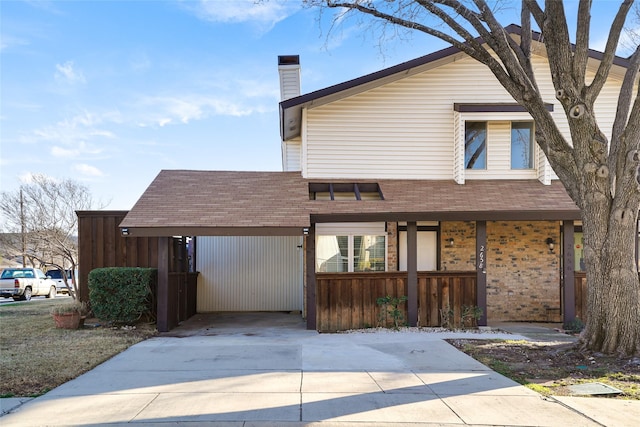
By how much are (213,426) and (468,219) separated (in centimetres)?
777

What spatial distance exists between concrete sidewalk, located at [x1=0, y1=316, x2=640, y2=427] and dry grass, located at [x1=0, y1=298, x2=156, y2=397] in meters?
0.35

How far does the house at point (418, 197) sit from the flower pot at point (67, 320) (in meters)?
2.02

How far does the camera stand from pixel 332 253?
12148 millimetres

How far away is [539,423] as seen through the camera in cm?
473

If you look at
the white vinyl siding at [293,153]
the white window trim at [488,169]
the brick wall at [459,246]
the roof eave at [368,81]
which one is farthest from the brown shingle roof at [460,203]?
the white vinyl siding at [293,153]

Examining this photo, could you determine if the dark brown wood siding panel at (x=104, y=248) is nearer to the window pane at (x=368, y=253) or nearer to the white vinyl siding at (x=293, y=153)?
the window pane at (x=368, y=253)

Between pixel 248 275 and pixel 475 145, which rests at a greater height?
pixel 475 145

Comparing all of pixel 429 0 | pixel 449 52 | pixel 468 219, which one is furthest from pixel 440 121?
pixel 429 0

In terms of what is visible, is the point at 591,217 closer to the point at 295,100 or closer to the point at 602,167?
the point at 602,167

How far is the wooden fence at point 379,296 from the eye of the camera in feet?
35.8

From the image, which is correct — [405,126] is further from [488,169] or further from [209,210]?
[209,210]

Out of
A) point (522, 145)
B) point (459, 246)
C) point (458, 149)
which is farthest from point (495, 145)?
point (459, 246)

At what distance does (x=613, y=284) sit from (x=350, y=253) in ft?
19.7

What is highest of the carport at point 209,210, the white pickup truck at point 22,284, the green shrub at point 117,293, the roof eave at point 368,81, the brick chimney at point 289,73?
the brick chimney at point 289,73
